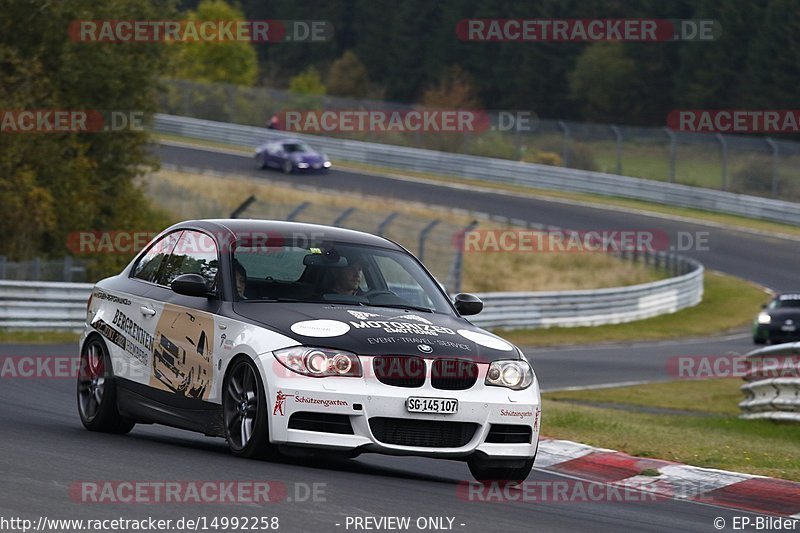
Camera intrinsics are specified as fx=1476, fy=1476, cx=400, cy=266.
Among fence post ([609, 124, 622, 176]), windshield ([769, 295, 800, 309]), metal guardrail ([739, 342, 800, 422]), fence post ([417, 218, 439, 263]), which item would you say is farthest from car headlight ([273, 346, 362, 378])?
fence post ([609, 124, 622, 176])

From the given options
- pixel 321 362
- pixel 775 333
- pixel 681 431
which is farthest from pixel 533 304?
pixel 321 362

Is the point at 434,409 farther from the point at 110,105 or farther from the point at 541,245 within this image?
the point at 541,245

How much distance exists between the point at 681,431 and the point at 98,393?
6.44 meters

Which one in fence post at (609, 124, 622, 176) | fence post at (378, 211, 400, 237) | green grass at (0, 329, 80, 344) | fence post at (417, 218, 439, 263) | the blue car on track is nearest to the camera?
green grass at (0, 329, 80, 344)

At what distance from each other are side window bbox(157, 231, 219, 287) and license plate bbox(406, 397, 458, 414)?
1.86 m

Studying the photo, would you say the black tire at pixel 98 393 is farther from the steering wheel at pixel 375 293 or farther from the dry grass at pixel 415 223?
Result: the dry grass at pixel 415 223

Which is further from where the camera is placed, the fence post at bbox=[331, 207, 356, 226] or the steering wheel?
the fence post at bbox=[331, 207, 356, 226]

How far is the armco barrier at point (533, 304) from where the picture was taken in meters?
23.1

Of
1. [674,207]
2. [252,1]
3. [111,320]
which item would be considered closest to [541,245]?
[674,207]

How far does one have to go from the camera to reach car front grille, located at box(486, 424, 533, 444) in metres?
8.96

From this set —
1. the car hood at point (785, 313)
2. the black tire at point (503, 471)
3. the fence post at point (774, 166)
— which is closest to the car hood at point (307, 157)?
the fence post at point (774, 166)

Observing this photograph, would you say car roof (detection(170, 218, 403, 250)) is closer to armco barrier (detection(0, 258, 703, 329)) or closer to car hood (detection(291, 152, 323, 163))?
armco barrier (detection(0, 258, 703, 329))

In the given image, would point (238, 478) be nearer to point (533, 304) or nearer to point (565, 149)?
point (533, 304)

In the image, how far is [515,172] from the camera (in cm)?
5619
